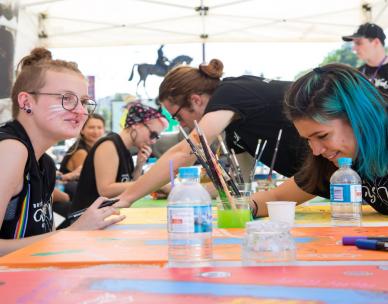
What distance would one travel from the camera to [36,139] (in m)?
1.57

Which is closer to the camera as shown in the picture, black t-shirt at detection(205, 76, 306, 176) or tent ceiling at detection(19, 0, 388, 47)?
black t-shirt at detection(205, 76, 306, 176)

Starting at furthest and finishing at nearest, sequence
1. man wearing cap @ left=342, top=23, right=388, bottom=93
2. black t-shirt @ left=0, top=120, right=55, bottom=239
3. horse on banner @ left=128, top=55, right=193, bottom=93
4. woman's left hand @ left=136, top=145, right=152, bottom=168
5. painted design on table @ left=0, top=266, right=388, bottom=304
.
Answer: horse on banner @ left=128, top=55, right=193, bottom=93, man wearing cap @ left=342, top=23, right=388, bottom=93, woman's left hand @ left=136, top=145, right=152, bottom=168, black t-shirt @ left=0, top=120, right=55, bottom=239, painted design on table @ left=0, top=266, right=388, bottom=304

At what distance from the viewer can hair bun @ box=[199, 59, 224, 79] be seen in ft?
7.79

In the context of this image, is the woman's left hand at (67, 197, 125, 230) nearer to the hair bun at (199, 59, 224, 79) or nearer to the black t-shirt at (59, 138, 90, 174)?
the hair bun at (199, 59, 224, 79)

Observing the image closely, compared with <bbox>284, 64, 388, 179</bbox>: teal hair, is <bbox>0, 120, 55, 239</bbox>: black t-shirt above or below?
below

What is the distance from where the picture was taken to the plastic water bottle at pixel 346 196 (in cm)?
132

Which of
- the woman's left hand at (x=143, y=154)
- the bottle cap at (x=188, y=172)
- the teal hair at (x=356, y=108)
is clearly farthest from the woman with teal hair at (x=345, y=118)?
the woman's left hand at (x=143, y=154)

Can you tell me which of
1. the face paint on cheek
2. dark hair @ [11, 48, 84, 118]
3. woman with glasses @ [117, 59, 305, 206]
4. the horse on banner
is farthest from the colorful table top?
the horse on banner

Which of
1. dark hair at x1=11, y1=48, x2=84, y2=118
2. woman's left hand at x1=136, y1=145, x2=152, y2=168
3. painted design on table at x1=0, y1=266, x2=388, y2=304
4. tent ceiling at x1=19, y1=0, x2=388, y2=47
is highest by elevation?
tent ceiling at x1=19, y1=0, x2=388, y2=47

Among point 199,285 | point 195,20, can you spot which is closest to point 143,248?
point 199,285

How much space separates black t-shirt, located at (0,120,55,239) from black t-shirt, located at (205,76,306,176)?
793 mm

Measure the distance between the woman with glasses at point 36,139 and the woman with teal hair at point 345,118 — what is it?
0.60 m

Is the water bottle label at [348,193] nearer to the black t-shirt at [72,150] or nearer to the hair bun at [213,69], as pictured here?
the hair bun at [213,69]

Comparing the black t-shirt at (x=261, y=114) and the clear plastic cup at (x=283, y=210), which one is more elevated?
the black t-shirt at (x=261, y=114)
